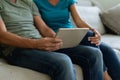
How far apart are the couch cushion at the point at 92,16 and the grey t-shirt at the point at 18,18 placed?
844mm

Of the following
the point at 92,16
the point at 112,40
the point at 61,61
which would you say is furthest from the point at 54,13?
the point at 92,16

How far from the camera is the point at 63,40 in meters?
1.56

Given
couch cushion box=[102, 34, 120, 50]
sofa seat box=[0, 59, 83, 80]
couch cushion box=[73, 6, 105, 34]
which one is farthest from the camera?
couch cushion box=[73, 6, 105, 34]

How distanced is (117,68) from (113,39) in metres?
0.63

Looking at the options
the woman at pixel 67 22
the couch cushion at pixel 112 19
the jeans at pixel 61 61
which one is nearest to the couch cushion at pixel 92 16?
the couch cushion at pixel 112 19

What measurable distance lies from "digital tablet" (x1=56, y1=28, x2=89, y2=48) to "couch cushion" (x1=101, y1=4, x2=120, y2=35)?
1.07 metres

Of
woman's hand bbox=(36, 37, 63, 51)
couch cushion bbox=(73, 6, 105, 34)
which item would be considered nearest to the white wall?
couch cushion bbox=(73, 6, 105, 34)

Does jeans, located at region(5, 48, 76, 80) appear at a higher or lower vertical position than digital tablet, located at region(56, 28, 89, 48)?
lower

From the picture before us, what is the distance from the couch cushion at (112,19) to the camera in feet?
8.73

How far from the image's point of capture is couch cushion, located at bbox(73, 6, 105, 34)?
2.53m

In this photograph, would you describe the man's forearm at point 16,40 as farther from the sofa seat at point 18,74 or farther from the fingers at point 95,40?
the fingers at point 95,40

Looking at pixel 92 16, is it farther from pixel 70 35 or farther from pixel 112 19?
pixel 70 35

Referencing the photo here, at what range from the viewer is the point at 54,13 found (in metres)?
1.87

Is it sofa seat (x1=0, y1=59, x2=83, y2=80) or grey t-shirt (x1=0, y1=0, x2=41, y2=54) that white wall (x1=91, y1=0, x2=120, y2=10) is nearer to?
grey t-shirt (x1=0, y1=0, x2=41, y2=54)
